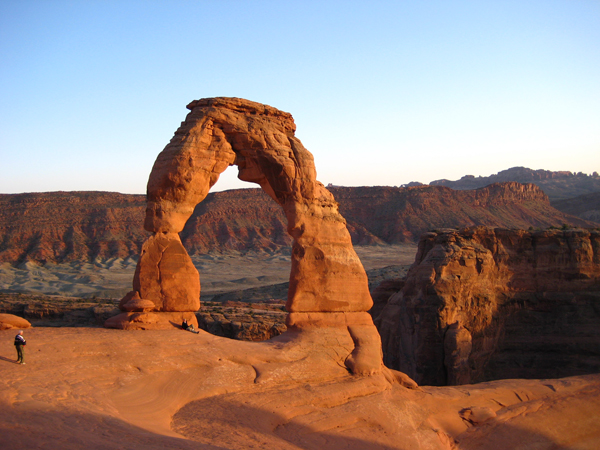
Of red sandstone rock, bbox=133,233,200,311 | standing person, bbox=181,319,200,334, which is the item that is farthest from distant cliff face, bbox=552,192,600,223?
standing person, bbox=181,319,200,334

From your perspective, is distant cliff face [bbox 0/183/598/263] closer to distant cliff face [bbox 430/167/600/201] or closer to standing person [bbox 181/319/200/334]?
distant cliff face [bbox 430/167/600/201]

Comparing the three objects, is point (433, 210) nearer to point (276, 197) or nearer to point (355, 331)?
point (276, 197)

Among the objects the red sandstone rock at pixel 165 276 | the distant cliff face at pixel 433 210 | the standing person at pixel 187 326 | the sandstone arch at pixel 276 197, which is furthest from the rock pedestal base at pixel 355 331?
the distant cliff face at pixel 433 210

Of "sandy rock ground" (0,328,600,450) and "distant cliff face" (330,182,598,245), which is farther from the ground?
"distant cliff face" (330,182,598,245)

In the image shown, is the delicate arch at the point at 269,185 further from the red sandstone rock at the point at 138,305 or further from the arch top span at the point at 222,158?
the red sandstone rock at the point at 138,305

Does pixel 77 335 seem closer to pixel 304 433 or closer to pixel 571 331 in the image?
pixel 304 433

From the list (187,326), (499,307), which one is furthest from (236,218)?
(187,326)

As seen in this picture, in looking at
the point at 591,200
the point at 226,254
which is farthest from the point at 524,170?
the point at 226,254
